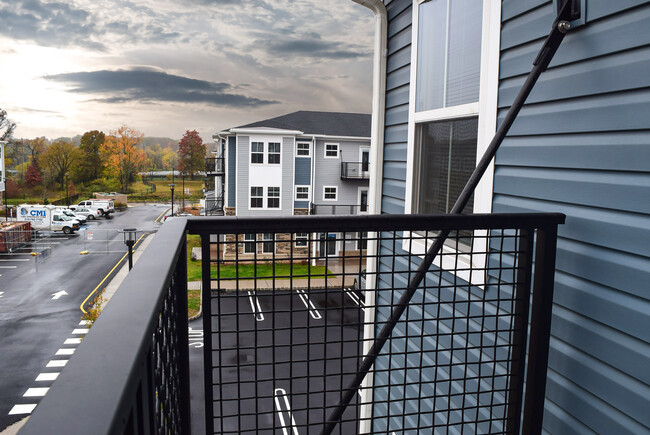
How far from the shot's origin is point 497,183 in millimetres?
2270

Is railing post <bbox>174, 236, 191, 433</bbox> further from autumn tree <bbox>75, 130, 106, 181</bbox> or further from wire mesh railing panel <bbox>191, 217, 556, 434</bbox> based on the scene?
autumn tree <bbox>75, 130, 106, 181</bbox>

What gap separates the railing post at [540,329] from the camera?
175 cm

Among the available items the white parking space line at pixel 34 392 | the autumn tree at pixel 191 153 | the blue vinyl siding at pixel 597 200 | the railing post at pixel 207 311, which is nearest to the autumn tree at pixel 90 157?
the autumn tree at pixel 191 153

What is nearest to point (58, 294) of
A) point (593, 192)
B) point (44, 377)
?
point (44, 377)

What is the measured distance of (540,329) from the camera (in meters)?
1.78

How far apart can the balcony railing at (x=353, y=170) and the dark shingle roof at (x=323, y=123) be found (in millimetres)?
1419

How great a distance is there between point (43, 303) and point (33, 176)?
1224 inches

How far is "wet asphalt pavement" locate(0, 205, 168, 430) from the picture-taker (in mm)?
10352

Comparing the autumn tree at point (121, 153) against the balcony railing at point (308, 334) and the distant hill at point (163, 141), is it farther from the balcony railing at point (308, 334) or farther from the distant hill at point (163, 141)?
the balcony railing at point (308, 334)

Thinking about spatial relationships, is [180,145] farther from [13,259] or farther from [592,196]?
[592,196]

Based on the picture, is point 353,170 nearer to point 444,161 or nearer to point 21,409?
point 21,409

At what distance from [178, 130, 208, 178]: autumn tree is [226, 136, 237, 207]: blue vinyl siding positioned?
28.8m

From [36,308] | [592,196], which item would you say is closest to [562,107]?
[592,196]

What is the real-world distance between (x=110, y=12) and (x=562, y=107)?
52793 millimetres
